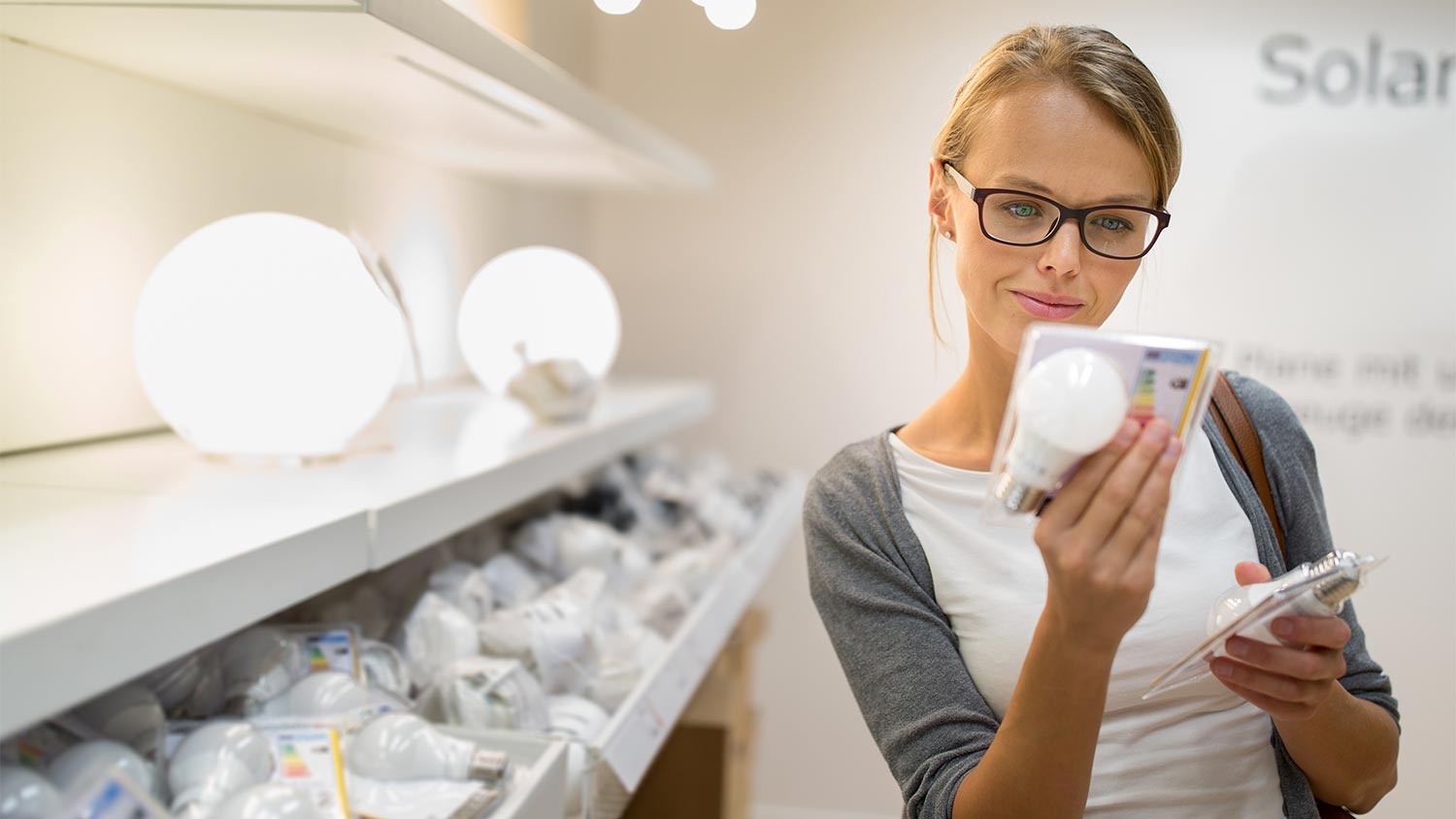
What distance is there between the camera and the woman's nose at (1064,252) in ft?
2.57

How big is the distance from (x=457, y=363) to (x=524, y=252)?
625 millimetres

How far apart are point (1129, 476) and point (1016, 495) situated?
0.06 m

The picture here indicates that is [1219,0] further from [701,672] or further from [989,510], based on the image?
[701,672]

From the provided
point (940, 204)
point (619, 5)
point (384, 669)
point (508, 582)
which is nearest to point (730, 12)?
point (619, 5)

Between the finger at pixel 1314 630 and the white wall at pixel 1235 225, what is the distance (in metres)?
0.22

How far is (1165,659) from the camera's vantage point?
896 millimetres

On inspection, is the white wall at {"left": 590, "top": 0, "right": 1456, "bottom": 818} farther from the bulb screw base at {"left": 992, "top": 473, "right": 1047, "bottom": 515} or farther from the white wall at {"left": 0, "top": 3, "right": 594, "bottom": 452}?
the white wall at {"left": 0, "top": 3, "right": 594, "bottom": 452}

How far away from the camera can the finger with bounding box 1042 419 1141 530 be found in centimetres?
Answer: 63

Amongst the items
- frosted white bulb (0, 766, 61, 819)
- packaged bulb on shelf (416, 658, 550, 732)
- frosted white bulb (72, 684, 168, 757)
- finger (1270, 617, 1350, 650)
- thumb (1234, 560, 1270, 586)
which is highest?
thumb (1234, 560, 1270, 586)

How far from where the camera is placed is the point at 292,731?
102 centimetres

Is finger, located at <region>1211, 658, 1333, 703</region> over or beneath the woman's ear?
beneath

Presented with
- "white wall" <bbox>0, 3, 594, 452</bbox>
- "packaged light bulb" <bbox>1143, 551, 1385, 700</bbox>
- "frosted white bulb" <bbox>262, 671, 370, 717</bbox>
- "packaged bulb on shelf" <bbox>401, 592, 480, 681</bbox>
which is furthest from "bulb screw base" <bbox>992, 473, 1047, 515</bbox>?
"white wall" <bbox>0, 3, 594, 452</bbox>

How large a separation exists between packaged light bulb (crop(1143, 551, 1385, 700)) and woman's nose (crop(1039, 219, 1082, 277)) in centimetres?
24

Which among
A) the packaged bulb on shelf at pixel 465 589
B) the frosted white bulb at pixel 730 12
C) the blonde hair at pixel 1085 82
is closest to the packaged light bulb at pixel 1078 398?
the blonde hair at pixel 1085 82
